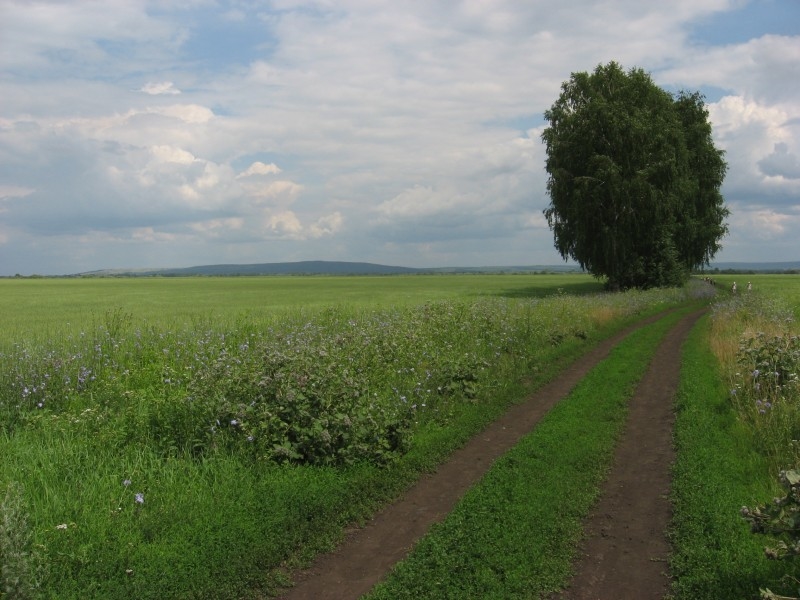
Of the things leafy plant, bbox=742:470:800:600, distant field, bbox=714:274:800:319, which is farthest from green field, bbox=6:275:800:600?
distant field, bbox=714:274:800:319

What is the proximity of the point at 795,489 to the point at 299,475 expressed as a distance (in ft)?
17.8

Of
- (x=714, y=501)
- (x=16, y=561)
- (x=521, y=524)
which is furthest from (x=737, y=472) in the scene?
(x=16, y=561)

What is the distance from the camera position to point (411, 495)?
7.74 m

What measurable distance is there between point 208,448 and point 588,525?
16.8 ft

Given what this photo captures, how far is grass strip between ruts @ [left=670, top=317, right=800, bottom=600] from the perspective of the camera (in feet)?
18.0

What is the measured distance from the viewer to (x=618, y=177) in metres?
41.6

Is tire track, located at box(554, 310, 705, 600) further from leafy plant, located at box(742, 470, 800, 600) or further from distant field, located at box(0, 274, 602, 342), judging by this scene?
distant field, located at box(0, 274, 602, 342)

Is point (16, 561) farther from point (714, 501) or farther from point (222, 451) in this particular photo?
point (714, 501)

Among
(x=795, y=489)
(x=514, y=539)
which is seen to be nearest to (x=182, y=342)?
(x=514, y=539)

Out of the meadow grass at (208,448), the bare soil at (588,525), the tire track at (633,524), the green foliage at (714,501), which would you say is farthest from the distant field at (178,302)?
the green foliage at (714,501)

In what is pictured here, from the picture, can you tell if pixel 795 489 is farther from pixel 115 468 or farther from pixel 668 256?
pixel 668 256

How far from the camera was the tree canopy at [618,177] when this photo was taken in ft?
138

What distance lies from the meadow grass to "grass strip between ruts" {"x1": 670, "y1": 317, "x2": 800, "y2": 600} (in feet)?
11.2

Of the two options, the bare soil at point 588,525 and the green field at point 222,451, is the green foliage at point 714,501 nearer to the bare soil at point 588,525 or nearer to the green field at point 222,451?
the green field at point 222,451
